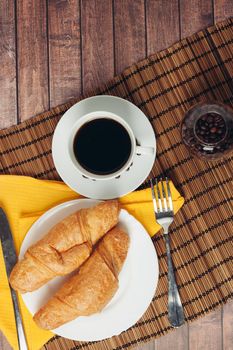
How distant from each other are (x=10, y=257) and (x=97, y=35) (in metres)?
0.48

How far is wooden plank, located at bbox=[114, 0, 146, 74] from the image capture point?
110 cm

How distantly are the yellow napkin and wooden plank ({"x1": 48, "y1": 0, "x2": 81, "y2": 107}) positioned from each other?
0.22 meters

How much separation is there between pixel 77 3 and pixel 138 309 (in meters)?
0.62

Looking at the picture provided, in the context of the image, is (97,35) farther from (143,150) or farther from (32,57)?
(143,150)

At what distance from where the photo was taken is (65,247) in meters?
1.00

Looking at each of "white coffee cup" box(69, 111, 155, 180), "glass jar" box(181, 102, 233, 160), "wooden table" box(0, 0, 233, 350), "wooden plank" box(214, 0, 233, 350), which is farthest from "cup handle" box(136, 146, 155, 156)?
"wooden plank" box(214, 0, 233, 350)

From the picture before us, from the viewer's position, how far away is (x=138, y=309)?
103 centimetres

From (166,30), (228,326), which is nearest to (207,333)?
(228,326)

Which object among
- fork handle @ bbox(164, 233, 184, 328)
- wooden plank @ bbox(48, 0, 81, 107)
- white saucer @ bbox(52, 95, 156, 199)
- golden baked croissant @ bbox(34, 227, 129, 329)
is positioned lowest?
fork handle @ bbox(164, 233, 184, 328)

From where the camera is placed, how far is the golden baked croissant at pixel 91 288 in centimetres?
99

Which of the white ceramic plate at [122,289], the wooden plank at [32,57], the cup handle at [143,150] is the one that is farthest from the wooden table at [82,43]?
the cup handle at [143,150]

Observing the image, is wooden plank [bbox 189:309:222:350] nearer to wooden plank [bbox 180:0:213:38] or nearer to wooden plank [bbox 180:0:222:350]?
wooden plank [bbox 180:0:222:350]

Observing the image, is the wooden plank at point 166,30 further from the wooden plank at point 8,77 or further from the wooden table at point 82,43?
the wooden plank at point 8,77

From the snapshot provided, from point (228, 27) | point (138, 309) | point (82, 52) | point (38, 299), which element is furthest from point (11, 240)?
point (228, 27)
